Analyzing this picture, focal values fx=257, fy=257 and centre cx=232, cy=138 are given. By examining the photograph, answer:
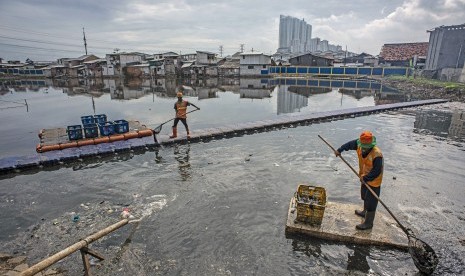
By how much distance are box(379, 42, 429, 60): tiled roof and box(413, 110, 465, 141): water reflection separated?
141ft

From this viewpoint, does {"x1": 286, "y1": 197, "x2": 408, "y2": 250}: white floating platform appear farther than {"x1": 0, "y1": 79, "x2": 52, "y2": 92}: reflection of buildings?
No

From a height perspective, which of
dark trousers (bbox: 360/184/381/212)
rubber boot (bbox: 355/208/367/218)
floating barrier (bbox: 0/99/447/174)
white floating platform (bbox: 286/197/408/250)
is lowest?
white floating platform (bbox: 286/197/408/250)

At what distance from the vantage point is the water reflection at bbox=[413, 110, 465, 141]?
48.7 feet

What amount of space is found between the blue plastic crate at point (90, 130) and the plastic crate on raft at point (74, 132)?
0.24m

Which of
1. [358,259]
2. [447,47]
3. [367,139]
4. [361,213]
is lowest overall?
[358,259]

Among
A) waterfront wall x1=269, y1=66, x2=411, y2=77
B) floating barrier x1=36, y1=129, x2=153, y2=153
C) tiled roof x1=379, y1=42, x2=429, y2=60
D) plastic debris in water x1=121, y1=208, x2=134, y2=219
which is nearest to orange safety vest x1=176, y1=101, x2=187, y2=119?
floating barrier x1=36, y1=129, x2=153, y2=153

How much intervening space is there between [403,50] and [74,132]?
67.9 metres

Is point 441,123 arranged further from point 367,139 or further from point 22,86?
point 22,86

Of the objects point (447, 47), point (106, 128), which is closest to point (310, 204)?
point (106, 128)

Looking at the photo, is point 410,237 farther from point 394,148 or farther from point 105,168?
point 105,168

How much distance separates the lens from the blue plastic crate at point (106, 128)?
40.4 ft

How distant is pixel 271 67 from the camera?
207 ft

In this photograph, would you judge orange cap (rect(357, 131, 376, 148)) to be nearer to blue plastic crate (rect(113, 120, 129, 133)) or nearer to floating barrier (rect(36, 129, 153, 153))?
floating barrier (rect(36, 129, 153, 153))

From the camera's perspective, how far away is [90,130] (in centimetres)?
1216
